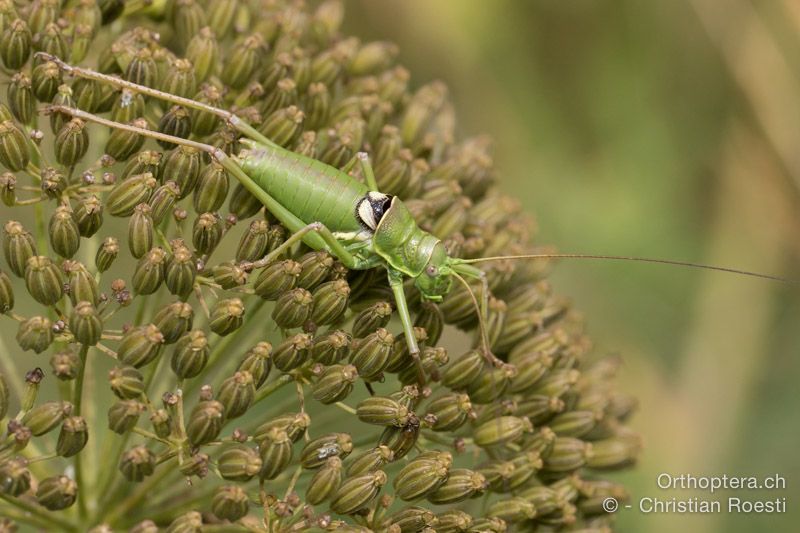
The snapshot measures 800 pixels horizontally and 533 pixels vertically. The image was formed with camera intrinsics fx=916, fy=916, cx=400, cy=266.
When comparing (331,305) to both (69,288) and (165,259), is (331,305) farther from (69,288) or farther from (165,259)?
(69,288)

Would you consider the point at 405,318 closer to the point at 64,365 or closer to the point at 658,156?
the point at 64,365

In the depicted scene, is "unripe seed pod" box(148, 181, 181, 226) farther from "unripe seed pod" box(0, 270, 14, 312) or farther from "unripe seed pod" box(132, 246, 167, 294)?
"unripe seed pod" box(0, 270, 14, 312)

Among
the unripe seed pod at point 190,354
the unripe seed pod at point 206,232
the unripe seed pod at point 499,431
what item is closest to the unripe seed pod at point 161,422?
the unripe seed pod at point 190,354

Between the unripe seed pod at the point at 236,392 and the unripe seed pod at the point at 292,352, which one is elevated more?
the unripe seed pod at the point at 292,352

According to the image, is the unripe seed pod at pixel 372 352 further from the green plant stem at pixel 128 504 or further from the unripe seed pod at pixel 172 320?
the green plant stem at pixel 128 504

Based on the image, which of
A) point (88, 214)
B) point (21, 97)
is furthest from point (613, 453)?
point (21, 97)

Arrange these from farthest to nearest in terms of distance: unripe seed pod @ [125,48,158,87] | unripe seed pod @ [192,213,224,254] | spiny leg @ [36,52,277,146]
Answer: unripe seed pod @ [125,48,158,87] → spiny leg @ [36,52,277,146] → unripe seed pod @ [192,213,224,254]

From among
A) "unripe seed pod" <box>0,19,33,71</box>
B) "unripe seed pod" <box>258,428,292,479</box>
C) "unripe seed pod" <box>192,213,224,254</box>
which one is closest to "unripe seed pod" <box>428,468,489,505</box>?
"unripe seed pod" <box>258,428,292,479</box>
